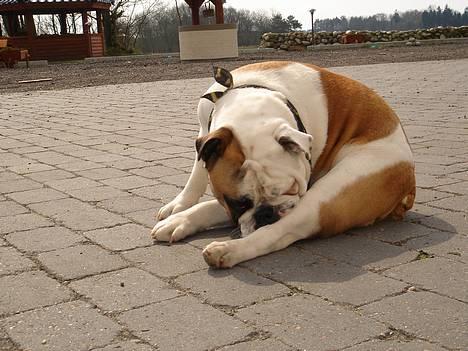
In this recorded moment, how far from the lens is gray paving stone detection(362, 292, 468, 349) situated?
7.81ft

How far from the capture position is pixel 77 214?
4301 mm

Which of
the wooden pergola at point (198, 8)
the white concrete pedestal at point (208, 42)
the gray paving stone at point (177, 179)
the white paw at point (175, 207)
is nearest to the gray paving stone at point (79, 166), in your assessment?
the gray paving stone at point (177, 179)

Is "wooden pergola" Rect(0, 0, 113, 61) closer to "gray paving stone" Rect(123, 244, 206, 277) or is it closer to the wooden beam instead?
the wooden beam

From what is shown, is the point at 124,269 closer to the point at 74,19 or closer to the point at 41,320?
the point at 41,320

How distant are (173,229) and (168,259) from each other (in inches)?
12.8

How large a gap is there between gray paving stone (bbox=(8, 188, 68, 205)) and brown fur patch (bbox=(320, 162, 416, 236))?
7.14ft

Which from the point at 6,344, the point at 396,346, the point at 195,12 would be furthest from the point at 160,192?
the point at 195,12

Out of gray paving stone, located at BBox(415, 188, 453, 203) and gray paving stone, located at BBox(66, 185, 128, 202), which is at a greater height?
gray paving stone, located at BBox(66, 185, 128, 202)

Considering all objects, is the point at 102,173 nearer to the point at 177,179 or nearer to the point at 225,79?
the point at 177,179

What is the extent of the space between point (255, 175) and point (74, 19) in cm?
4327

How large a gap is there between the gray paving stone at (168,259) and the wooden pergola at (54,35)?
3595 cm

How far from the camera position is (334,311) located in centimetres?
263

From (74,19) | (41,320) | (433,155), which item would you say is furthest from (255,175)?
(74,19)

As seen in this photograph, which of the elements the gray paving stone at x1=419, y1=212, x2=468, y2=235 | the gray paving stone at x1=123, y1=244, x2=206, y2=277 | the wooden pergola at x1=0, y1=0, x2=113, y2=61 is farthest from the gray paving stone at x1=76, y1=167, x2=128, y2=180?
the wooden pergola at x1=0, y1=0, x2=113, y2=61
